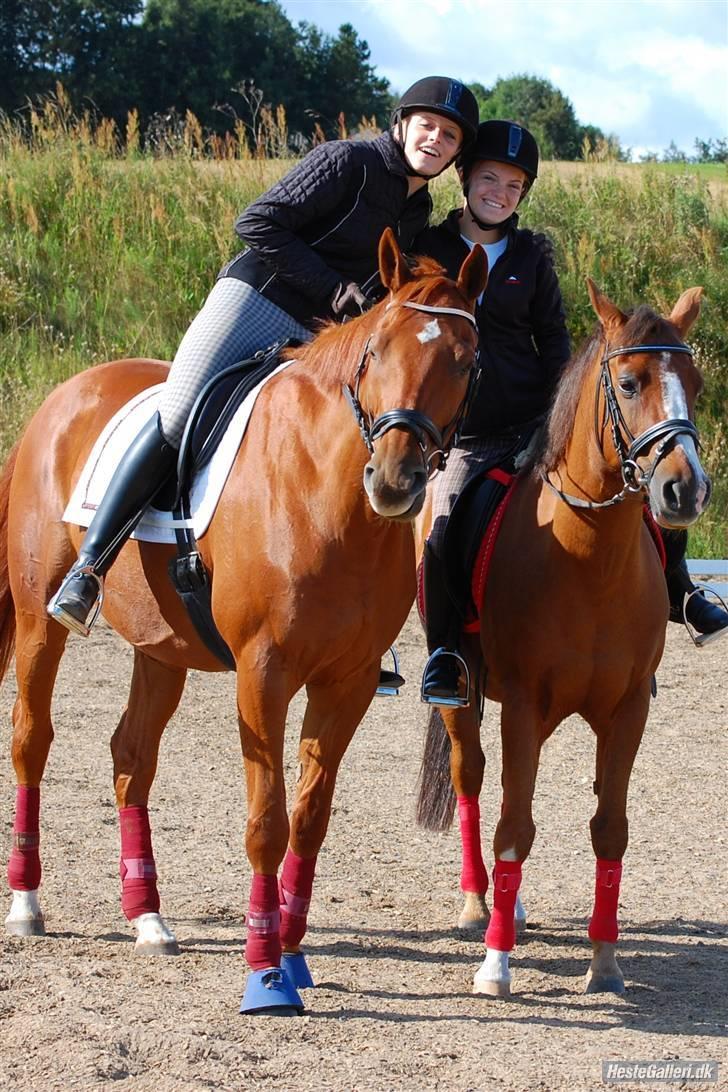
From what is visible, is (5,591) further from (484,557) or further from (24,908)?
(484,557)

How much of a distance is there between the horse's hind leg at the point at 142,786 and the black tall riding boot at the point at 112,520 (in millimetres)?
567

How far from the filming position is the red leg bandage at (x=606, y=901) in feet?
13.5

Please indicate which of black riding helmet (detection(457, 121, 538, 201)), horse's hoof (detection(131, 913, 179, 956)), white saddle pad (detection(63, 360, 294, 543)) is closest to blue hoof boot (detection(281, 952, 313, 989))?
horse's hoof (detection(131, 913, 179, 956))

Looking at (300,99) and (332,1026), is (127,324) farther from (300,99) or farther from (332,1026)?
(300,99)

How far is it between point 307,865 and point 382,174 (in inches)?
85.8

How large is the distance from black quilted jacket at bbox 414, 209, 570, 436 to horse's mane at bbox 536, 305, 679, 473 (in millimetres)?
378

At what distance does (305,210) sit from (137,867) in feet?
7.34

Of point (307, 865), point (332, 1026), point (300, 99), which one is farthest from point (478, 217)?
point (300, 99)

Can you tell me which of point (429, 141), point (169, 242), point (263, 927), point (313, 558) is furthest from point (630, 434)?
point (169, 242)

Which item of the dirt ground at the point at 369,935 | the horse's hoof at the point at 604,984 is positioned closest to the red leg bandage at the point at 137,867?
the dirt ground at the point at 369,935

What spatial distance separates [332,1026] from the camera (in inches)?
144

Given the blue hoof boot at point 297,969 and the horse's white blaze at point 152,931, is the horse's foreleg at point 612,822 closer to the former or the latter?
the blue hoof boot at point 297,969

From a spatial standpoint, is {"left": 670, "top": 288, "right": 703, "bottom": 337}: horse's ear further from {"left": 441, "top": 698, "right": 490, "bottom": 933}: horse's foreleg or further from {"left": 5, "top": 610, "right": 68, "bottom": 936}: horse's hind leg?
{"left": 5, "top": 610, "right": 68, "bottom": 936}: horse's hind leg

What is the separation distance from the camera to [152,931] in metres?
4.31
